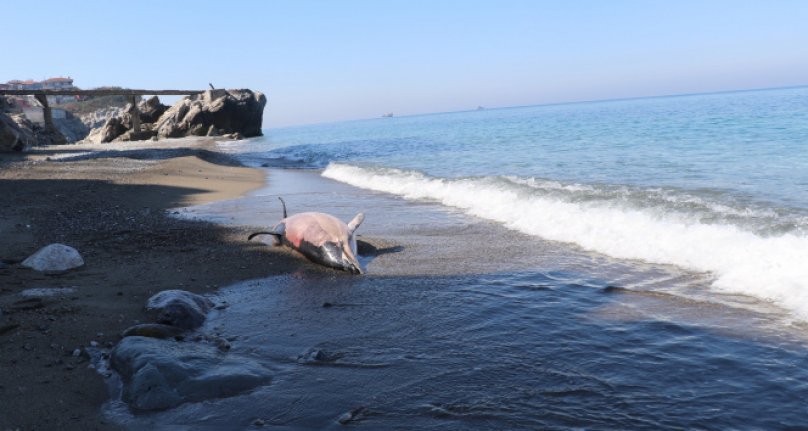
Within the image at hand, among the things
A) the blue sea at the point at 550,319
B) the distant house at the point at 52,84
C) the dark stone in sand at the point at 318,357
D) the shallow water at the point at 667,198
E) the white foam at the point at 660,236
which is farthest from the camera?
the distant house at the point at 52,84

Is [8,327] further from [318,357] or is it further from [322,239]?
[322,239]

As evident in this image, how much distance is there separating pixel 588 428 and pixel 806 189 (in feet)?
32.4

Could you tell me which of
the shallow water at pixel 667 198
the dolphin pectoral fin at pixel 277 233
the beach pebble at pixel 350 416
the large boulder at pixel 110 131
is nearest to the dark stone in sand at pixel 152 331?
the beach pebble at pixel 350 416

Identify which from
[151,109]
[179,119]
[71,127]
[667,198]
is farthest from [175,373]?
[71,127]

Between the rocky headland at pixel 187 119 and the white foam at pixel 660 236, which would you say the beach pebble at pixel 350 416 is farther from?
the rocky headland at pixel 187 119

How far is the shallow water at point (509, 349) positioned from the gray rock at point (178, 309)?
202 millimetres

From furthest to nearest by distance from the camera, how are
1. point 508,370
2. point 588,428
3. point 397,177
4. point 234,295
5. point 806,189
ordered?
point 397,177
point 806,189
point 234,295
point 508,370
point 588,428

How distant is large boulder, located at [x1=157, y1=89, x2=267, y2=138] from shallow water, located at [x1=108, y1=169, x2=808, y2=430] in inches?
2074

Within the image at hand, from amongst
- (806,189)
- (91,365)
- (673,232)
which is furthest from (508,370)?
(806,189)

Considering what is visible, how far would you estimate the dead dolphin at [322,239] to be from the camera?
7.13 m

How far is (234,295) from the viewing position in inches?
242

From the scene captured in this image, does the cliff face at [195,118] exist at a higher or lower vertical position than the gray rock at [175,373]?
higher

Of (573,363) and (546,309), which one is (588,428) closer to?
(573,363)

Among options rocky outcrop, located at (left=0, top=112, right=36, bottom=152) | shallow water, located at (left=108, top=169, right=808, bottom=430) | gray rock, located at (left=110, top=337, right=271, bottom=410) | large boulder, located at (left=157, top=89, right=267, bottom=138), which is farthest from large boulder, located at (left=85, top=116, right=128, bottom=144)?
gray rock, located at (left=110, top=337, right=271, bottom=410)
